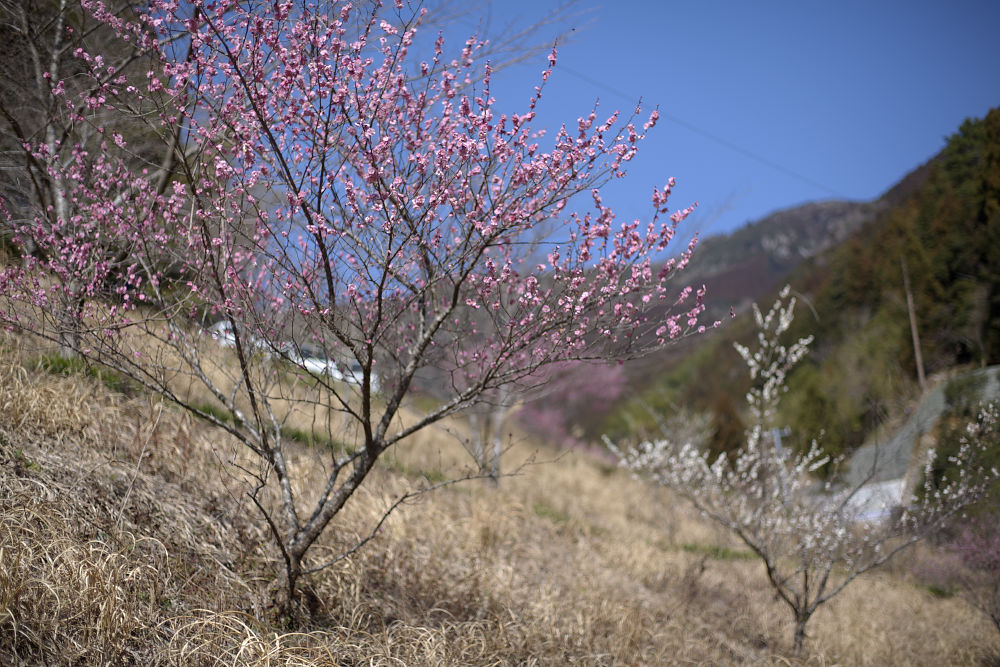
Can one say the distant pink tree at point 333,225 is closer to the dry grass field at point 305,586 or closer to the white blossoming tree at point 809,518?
the dry grass field at point 305,586

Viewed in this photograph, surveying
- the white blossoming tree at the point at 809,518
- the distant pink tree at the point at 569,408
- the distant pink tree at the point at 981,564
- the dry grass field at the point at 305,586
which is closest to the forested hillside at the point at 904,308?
the distant pink tree at the point at 569,408

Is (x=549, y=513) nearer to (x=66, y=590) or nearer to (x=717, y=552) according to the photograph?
(x=717, y=552)

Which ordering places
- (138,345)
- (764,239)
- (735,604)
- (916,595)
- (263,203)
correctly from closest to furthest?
(263,203), (138,345), (735,604), (916,595), (764,239)

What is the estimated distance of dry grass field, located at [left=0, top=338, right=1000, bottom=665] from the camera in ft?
9.34

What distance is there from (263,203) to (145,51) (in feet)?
2.59

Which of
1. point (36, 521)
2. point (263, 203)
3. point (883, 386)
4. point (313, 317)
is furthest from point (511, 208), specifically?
point (883, 386)

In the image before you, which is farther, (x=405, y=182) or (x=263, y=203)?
(x=263, y=203)

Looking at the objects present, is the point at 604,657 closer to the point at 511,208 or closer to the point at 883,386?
the point at 511,208

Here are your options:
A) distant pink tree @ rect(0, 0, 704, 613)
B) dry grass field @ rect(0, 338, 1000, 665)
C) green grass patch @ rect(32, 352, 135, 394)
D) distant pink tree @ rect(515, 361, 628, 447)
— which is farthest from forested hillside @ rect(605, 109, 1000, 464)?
green grass patch @ rect(32, 352, 135, 394)

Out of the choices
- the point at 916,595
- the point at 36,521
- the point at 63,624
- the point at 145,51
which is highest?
the point at 145,51

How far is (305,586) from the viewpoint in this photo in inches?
138

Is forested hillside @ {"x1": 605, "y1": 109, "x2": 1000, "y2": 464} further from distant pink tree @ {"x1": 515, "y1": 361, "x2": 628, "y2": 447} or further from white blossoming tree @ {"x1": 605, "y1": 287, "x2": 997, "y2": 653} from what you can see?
white blossoming tree @ {"x1": 605, "y1": 287, "x2": 997, "y2": 653}

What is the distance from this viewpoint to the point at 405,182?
2705 millimetres

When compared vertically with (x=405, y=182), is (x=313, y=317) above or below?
below
